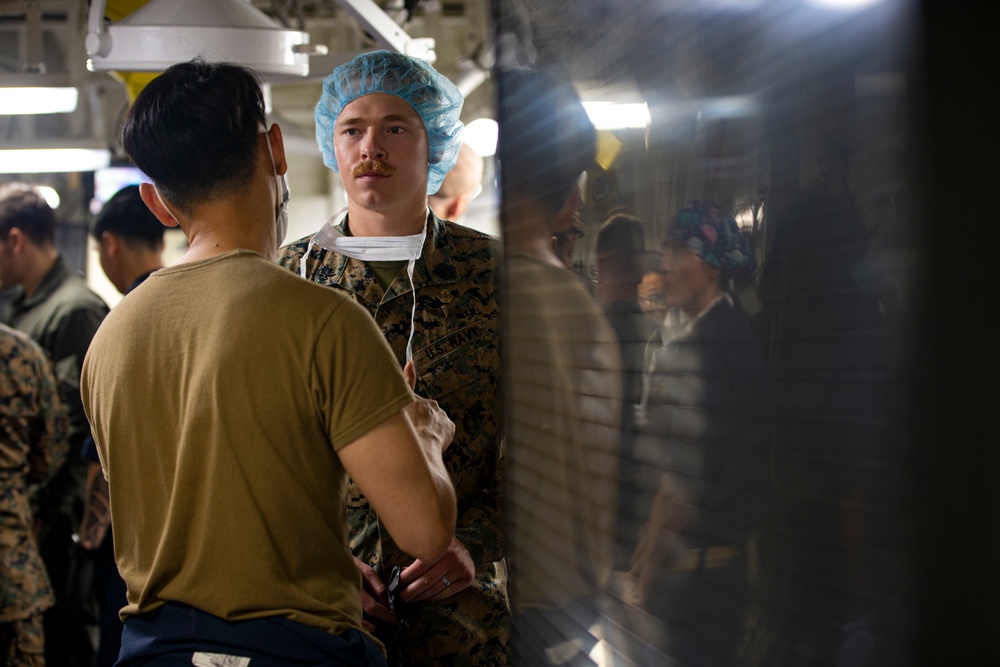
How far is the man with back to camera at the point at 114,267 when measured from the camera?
3.34 metres

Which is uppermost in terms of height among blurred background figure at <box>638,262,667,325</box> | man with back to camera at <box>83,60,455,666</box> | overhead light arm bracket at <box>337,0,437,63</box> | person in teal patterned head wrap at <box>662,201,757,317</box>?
overhead light arm bracket at <box>337,0,437,63</box>

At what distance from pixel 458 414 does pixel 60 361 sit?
256cm

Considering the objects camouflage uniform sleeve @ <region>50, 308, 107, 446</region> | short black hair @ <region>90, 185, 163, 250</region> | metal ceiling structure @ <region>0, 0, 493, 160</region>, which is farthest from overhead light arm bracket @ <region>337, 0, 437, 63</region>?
camouflage uniform sleeve @ <region>50, 308, 107, 446</region>

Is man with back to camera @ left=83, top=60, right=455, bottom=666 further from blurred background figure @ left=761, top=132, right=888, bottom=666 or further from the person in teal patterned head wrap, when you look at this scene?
blurred background figure @ left=761, top=132, right=888, bottom=666

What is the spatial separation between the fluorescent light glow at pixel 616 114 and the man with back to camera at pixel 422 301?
114 cm

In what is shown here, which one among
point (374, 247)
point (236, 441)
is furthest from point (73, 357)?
point (236, 441)

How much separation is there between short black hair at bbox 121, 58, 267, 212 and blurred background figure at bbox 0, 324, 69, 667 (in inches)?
86.7

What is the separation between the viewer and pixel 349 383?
48.3 inches

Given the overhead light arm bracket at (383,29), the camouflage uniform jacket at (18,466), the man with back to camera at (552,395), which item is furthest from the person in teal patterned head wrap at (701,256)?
the camouflage uniform jacket at (18,466)

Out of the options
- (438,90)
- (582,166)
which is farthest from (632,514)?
(438,90)

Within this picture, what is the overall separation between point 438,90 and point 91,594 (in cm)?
278

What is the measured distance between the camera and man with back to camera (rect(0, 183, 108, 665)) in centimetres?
384

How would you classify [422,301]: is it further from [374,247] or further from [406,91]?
[406,91]

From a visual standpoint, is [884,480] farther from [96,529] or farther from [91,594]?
[91,594]
